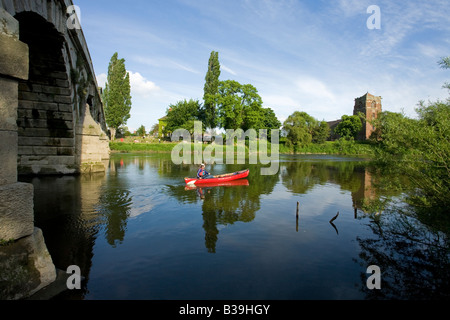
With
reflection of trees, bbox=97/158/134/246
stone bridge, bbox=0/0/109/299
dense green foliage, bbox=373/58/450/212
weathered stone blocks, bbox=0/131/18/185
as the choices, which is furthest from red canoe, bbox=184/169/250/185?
weathered stone blocks, bbox=0/131/18/185

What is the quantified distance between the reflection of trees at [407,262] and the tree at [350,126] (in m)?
83.4

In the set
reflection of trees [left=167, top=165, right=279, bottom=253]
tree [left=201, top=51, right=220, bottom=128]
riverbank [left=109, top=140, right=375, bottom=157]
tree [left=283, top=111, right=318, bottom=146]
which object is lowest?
reflection of trees [left=167, top=165, right=279, bottom=253]

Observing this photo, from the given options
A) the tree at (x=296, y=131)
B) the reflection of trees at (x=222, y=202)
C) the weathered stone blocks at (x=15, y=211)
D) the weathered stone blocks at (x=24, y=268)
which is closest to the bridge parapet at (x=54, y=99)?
the weathered stone blocks at (x=15, y=211)

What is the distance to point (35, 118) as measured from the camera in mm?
16141

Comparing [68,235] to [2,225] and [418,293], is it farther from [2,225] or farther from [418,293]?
[418,293]

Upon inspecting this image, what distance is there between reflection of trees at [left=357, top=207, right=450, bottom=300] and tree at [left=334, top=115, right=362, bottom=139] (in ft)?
274

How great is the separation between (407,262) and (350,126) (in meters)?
90.3

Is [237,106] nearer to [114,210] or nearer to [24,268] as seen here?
[114,210]

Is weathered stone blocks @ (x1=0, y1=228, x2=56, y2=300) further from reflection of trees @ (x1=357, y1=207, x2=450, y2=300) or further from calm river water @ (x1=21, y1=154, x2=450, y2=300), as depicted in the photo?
reflection of trees @ (x1=357, y1=207, x2=450, y2=300)

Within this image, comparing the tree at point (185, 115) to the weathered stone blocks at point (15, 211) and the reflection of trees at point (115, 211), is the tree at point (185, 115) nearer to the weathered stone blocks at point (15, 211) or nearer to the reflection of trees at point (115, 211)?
the reflection of trees at point (115, 211)

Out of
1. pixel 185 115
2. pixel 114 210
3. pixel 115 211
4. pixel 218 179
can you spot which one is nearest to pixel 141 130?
pixel 185 115

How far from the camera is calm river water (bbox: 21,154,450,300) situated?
559cm

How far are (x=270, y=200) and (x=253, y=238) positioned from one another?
6.21 metres

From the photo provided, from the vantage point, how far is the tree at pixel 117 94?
56031 millimetres
